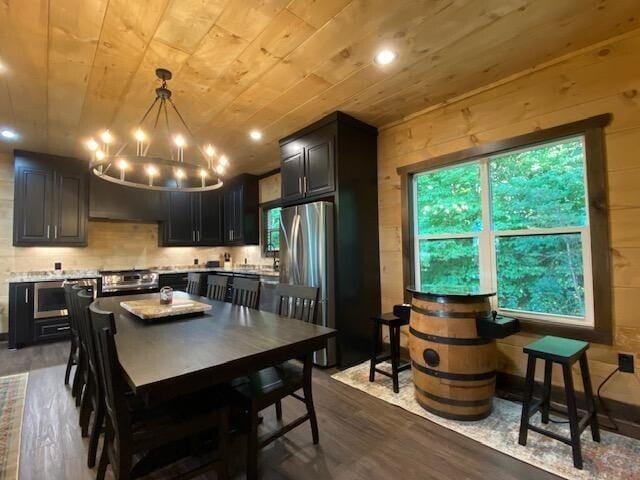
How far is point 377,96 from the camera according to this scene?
9.21 feet

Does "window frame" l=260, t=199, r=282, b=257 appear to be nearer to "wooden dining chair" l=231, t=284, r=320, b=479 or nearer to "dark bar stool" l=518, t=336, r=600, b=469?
"wooden dining chair" l=231, t=284, r=320, b=479

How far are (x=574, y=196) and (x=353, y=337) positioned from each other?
7.26ft

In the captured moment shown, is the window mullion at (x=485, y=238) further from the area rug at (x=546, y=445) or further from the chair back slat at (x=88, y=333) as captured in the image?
the chair back slat at (x=88, y=333)

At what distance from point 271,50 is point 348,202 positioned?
5.09ft

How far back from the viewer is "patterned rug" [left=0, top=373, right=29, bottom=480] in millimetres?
1745

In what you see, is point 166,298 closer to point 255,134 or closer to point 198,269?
point 255,134

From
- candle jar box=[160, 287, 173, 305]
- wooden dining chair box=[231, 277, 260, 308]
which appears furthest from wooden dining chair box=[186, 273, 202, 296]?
candle jar box=[160, 287, 173, 305]

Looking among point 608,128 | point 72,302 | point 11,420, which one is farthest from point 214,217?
point 608,128

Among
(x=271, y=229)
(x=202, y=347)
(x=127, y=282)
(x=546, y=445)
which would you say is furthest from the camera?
(x=271, y=229)

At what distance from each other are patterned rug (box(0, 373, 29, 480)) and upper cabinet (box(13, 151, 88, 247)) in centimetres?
199

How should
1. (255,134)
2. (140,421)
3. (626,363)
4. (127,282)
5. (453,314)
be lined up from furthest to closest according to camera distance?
(127,282) < (255,134) < (453,314) < (626,363) < (140,421)

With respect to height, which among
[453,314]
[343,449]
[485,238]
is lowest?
[343,449]

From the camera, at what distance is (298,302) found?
225cm

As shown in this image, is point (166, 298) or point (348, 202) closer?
point (166, 298)
